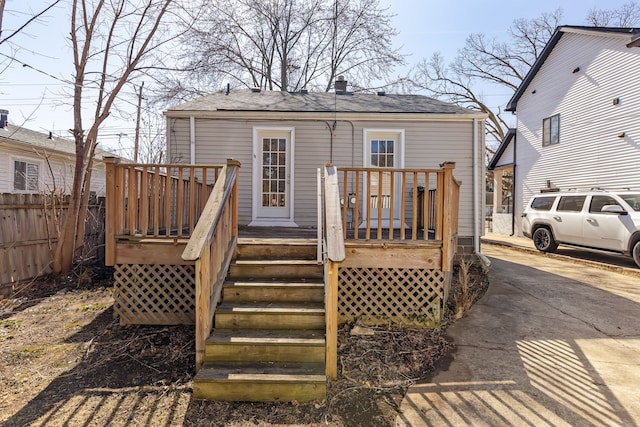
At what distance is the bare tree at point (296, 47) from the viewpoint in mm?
14938

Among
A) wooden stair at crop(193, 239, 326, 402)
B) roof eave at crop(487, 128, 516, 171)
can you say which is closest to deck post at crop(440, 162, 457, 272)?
wooden stair at crop(193, 239, 326, 402)

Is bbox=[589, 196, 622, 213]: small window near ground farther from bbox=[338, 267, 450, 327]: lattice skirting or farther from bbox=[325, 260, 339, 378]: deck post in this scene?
bbox=[325, 260, 339, 378]: deck post

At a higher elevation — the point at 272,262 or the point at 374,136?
the point at 374,136

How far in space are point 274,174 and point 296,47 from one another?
41.1 feet

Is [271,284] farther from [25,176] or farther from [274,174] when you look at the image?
[25,176]

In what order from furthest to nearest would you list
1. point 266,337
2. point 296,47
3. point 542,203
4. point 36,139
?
1. point 296,47
2. point 36,139
3. point 542,203
4. point 266,337

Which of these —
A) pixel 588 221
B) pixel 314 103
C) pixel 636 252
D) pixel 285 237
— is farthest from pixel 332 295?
pixel 588 221

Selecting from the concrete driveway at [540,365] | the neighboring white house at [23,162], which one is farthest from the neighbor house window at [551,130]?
the neighboring white house at [23,162]

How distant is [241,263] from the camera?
12.5 feet

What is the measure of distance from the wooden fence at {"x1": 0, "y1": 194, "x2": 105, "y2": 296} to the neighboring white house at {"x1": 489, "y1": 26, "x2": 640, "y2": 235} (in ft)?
44.5

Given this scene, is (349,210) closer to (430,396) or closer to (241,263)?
(241,263)

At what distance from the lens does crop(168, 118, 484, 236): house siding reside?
261 inches

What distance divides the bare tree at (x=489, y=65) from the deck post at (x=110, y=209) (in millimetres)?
19740

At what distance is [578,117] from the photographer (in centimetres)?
1080
